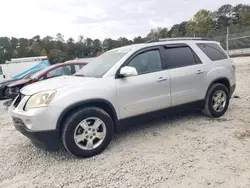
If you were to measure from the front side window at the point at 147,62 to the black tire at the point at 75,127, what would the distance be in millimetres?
1018

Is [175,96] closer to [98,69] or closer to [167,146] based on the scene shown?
[167,146]

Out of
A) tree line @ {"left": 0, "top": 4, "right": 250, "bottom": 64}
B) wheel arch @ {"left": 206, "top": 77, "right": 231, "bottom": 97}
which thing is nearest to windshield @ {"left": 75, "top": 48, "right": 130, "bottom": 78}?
wheel arch @ {"left": 206, "top": 77, "right": 231, "bottom": 97}

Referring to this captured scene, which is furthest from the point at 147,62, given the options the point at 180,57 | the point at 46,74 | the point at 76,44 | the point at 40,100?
the point at 76,44

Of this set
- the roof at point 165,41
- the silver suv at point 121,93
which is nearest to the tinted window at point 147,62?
the silver suv at point 121,93

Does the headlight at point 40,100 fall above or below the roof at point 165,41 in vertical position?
below

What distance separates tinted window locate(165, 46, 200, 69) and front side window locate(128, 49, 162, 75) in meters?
0.23

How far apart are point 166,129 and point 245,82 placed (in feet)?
18.7

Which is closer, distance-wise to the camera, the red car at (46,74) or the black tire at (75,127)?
the black tire at (75,127)

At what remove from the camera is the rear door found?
4.15 m

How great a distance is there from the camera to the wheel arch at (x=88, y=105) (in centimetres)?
312

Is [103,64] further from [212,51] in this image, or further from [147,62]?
[212,51]

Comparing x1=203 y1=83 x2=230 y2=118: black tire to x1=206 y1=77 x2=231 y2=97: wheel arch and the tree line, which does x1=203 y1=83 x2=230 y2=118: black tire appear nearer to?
x1=206 y1=77 x2=231 y2=97: wheel arch

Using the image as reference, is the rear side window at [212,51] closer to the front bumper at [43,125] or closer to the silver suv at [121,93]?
the silver suv at [121,93]

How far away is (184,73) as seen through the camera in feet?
13.9
